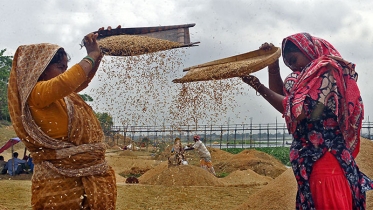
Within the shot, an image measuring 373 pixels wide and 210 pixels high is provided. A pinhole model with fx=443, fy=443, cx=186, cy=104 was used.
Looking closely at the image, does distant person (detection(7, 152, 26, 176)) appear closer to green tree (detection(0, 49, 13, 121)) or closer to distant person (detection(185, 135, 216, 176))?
distant person (detection(185, 135, 216, 176))

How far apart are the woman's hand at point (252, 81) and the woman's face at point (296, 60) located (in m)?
0.23

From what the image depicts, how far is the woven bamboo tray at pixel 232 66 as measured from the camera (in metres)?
3.01

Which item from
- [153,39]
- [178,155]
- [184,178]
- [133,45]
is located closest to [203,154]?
[178,155]

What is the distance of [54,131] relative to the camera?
266 centimetres

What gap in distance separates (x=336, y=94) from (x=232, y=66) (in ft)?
3.32

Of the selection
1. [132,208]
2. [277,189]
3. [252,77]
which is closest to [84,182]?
[252,77]

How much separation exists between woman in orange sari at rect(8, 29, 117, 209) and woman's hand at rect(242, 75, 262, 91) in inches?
38.5

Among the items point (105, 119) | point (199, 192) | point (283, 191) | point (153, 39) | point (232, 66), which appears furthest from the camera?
point (105, 119)

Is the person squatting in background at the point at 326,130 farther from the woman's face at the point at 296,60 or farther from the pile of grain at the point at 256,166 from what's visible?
the pile of grain at the point at 256,166

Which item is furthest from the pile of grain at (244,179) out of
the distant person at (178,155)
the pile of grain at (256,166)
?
the pile of grain at (256,166)

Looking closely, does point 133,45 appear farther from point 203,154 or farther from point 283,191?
point 203,154

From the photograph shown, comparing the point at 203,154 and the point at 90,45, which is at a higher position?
the point at 90,45

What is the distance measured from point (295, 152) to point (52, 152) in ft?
4.75

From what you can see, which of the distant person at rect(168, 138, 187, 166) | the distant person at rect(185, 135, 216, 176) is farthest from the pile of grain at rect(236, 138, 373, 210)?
the distant person at rect(185, 135, 216, 176)
